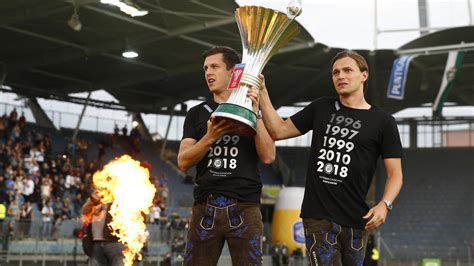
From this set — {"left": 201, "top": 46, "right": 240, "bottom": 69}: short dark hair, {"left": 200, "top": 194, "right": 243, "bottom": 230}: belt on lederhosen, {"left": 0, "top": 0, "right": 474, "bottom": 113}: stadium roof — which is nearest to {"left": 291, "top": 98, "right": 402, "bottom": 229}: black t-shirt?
{"left": 200, "top": 194, "right": 243, "bottom": 230}: belt on lederhosen

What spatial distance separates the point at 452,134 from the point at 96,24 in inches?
847

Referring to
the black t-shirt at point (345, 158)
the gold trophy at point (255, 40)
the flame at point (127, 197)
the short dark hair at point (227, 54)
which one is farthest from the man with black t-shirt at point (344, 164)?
the flame at point (127, 197)

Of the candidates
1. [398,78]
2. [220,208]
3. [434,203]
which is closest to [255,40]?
[220,208]

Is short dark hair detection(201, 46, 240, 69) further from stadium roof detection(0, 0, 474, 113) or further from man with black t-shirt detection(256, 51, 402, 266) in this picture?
stadium roof detection(0, 0, 474, 113)

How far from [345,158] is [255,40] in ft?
3.15

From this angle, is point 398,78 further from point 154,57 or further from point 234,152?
point 234,152

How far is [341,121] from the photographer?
16.1 ft

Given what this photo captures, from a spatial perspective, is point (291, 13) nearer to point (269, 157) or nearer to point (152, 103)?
point (269, 157)

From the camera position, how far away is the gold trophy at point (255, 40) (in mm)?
4609

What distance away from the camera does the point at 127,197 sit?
1083cm

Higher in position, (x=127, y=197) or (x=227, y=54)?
(x=227, y=54)

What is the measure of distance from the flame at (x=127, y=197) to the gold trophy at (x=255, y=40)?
6.02 m

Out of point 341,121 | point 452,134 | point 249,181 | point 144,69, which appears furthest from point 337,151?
point 452,134

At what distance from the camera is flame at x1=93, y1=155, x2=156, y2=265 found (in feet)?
34.0
